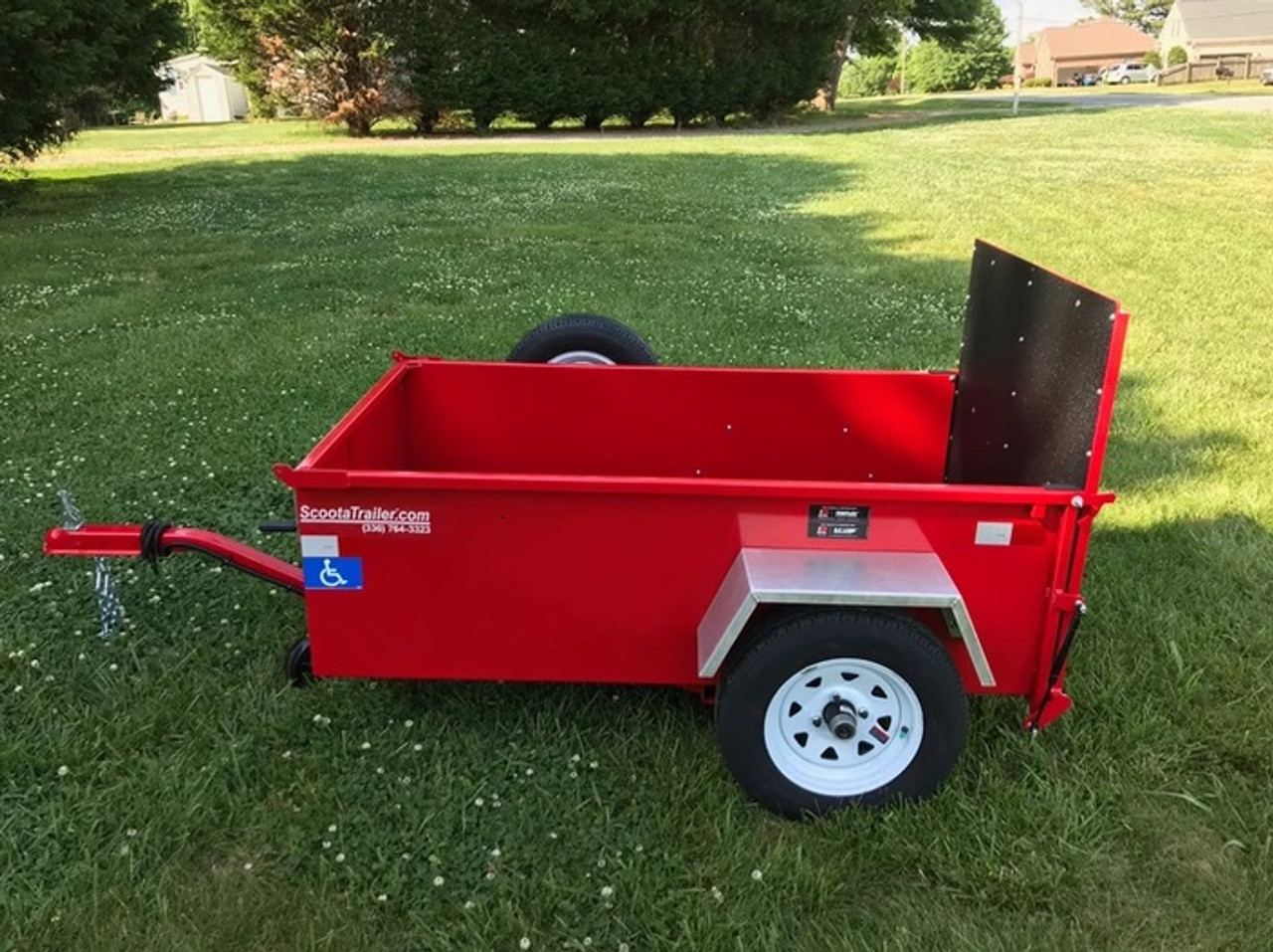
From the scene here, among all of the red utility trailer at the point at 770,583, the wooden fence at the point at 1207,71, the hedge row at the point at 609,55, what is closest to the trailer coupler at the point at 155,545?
the red utility trailer at the point at 770,583

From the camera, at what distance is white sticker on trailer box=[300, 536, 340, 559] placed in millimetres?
2678

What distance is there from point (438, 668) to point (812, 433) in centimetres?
174

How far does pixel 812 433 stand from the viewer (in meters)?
3.97

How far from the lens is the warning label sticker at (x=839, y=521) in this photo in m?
2.62

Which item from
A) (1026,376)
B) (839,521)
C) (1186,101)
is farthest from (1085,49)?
(839,521)

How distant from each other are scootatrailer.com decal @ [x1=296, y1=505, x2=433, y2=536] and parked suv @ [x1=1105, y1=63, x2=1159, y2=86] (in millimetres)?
87765

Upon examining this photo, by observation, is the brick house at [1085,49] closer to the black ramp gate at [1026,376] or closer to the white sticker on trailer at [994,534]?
the black ramp gate at [1026,376]

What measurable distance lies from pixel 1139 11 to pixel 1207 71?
47.0 metres

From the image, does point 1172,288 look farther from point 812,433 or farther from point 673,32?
point 673,32

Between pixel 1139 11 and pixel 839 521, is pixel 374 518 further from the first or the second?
pixel 1139 11

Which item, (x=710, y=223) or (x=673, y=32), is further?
(x=673, y=32)

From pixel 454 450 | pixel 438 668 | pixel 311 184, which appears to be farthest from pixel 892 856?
pixel 311 184

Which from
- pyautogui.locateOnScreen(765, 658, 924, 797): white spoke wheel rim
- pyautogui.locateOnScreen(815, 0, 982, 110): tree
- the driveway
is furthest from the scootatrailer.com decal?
the driveway

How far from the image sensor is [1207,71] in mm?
70750
